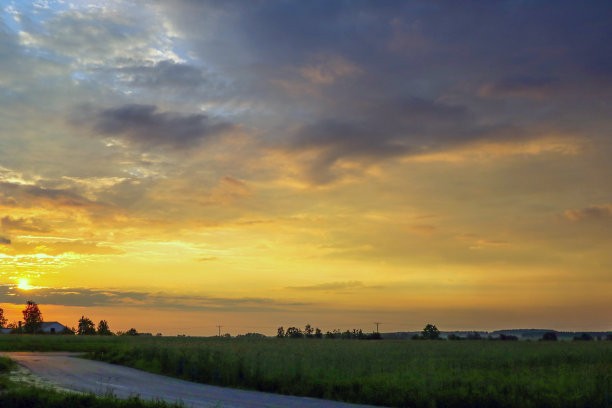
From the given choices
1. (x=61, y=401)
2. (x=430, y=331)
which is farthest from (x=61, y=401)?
(x=430, y=331)

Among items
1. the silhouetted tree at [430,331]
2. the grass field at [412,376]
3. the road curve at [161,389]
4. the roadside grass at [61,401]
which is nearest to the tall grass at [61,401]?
the roadside grass at [61,401]

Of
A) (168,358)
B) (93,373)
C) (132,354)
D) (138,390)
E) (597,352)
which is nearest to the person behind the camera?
(138,390)

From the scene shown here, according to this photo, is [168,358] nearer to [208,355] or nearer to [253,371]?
[208,355]

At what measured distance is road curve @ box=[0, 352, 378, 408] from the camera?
26.4 m

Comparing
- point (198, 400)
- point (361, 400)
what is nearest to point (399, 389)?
point (361, 400)

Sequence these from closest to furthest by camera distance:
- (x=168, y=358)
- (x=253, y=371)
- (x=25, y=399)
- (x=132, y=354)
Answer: (x=25, y=399) < (x=253, y=371) < (x=168, y=358) < (x=132, y=354)

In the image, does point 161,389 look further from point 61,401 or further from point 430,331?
point 430,331

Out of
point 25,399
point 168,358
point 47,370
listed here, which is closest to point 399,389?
point 25,399

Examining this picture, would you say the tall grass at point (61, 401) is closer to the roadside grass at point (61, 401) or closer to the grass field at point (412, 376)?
the roadside grass at point (61, 401)

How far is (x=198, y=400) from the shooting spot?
26.8 meters

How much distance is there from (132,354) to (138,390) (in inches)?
1039

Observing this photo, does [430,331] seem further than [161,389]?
Yes

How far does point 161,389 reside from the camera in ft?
106

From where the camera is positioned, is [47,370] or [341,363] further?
[47,370]
